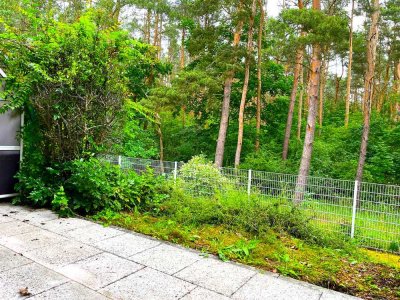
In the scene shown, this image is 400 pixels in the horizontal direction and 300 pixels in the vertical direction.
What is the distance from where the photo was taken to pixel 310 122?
9.62 meters

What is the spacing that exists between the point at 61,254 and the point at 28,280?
0.57 meters

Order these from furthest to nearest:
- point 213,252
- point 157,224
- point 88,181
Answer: point 88,181 < point 157,224 < point 213,252

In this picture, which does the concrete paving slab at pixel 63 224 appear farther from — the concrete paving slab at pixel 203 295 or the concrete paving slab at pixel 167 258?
the concrete paving slab at pixel 203 295

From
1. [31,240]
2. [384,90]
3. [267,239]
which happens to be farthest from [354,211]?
[384,90]

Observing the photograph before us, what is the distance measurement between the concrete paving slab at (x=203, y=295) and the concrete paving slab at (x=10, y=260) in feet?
5.15

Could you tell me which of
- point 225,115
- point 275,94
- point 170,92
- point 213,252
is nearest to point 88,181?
point 213,252

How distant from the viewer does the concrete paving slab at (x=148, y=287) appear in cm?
228

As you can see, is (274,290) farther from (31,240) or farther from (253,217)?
(31,240)

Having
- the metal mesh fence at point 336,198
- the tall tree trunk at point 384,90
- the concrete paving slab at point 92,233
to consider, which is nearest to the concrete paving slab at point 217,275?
the concrete paving slab at point 92,233

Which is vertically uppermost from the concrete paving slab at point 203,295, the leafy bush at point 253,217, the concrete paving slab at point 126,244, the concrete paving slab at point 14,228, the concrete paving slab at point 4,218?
the leafy bush at point 253,217

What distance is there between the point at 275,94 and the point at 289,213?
1345cm

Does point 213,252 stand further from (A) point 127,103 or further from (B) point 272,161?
(B) point 272,161

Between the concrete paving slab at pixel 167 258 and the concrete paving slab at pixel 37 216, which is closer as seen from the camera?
the concrete paving slab at pixel 167 258

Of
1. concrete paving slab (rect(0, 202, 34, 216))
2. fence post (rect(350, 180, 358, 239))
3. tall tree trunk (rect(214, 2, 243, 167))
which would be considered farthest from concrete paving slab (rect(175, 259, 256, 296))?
tall tree trunk (rect(214, 2, 243, 167))
